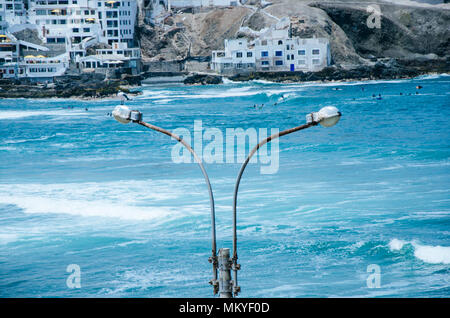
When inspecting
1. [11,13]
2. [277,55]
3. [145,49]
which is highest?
[11,13]

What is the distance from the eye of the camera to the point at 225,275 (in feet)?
10.7

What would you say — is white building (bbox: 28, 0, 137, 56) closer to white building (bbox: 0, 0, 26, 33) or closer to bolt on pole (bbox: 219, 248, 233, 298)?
white building (bbox: 0, 0, 26, 33)

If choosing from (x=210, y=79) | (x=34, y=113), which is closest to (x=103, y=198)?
(x=34, y=113)

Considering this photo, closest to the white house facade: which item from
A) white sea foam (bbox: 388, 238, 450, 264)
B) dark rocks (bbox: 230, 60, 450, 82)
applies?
dark rocks (bbox: 230, 60, 450, 82)

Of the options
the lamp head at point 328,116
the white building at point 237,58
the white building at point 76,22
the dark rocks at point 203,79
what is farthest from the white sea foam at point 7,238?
the white building at point 237,58

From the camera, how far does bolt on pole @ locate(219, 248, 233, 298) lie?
323 cm

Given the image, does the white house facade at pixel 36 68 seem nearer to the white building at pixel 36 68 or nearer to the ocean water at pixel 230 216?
the white building at pixel 36 68

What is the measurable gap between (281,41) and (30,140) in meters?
27.1

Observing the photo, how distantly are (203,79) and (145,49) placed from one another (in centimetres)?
840

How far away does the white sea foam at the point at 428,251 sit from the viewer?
294 inches

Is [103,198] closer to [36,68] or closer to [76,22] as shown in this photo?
[36,68]

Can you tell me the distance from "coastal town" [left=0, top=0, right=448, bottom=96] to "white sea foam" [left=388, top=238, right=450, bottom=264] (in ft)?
108

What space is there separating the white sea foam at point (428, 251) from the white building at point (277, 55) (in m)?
37.6
